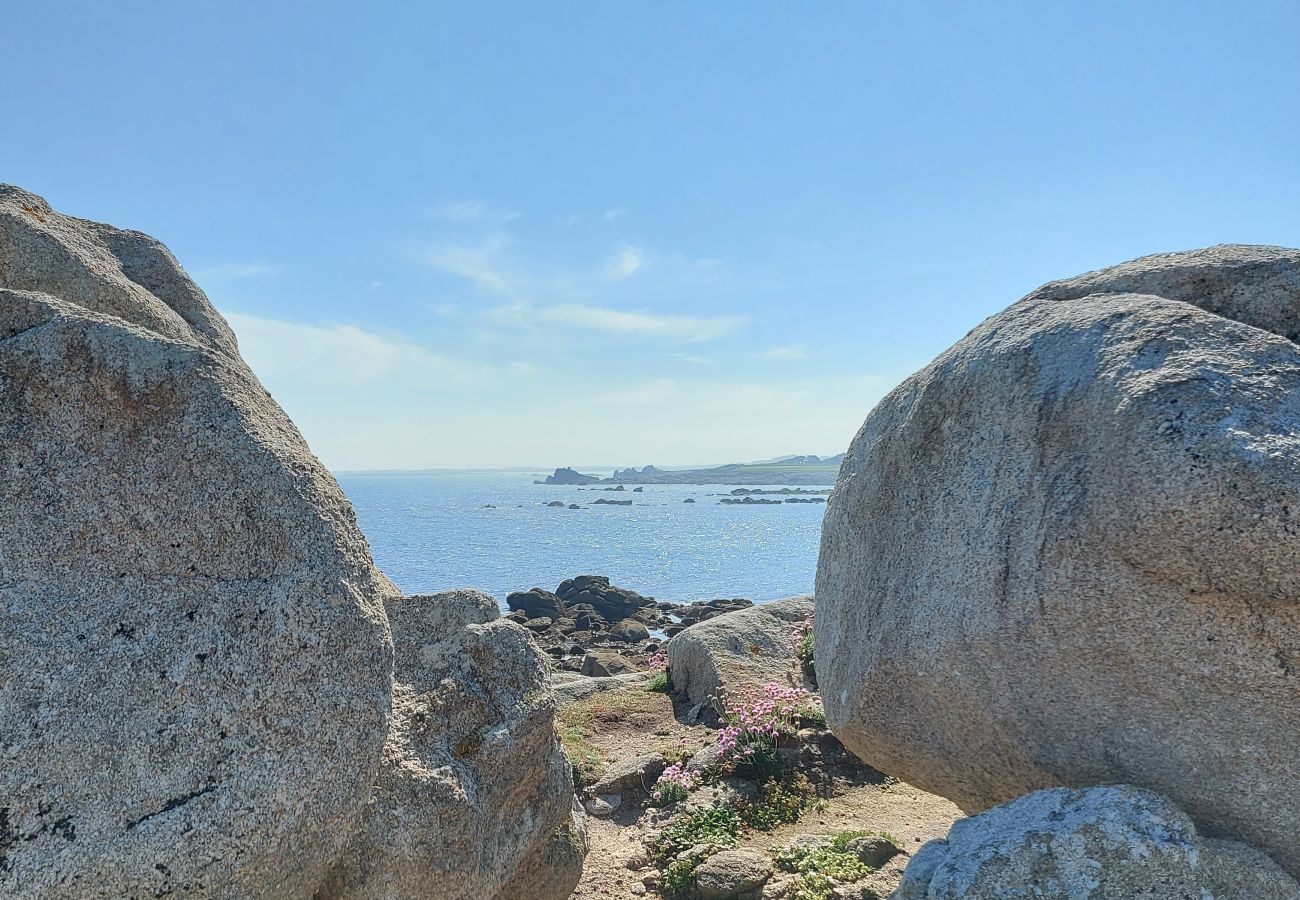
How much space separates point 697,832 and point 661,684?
6.42 meters

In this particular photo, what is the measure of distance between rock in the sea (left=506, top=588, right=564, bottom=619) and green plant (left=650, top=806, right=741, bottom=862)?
2728 cm

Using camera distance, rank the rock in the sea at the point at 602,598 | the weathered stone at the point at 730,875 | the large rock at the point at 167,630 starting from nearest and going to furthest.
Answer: the large rock at the point at 167,630 → the weathered stone at the point at 730,875 → the rock in the sea at the point at 602,598

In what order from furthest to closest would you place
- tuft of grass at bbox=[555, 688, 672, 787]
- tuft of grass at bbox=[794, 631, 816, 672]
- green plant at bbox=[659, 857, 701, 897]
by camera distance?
tuft of grass at bbox=[794, 631, 816, 672]
tuft of grass at bbox=[555, 688, 672, 787]
green plant at bbox=[659, 857, 701, 897]

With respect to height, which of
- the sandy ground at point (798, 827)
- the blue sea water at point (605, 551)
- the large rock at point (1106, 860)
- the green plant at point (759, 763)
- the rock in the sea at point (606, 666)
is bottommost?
the blue sea water at point (605, 551)

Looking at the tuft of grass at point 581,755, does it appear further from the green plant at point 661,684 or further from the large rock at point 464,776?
the large rock at point 464,776

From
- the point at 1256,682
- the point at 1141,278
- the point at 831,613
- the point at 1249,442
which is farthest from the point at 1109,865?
the point at 1141,278

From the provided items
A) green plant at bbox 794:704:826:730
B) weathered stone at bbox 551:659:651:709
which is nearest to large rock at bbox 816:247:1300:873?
green plant at bbox 794:704:826:730

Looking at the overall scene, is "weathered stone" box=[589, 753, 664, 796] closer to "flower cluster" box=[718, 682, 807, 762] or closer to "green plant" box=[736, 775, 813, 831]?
"flower cluster" box=[718, 682, 807, 762]

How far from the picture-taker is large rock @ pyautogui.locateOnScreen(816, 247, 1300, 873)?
4027mm

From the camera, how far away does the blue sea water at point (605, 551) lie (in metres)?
52.1

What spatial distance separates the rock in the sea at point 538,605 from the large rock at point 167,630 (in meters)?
32.1

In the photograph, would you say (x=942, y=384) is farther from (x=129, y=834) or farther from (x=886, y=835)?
(x=129, y=834)

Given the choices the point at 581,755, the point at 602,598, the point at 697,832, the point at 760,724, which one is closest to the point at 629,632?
the point at 602,598

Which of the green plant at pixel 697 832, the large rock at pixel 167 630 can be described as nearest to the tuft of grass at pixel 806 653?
the green plant at pixel 697 832
